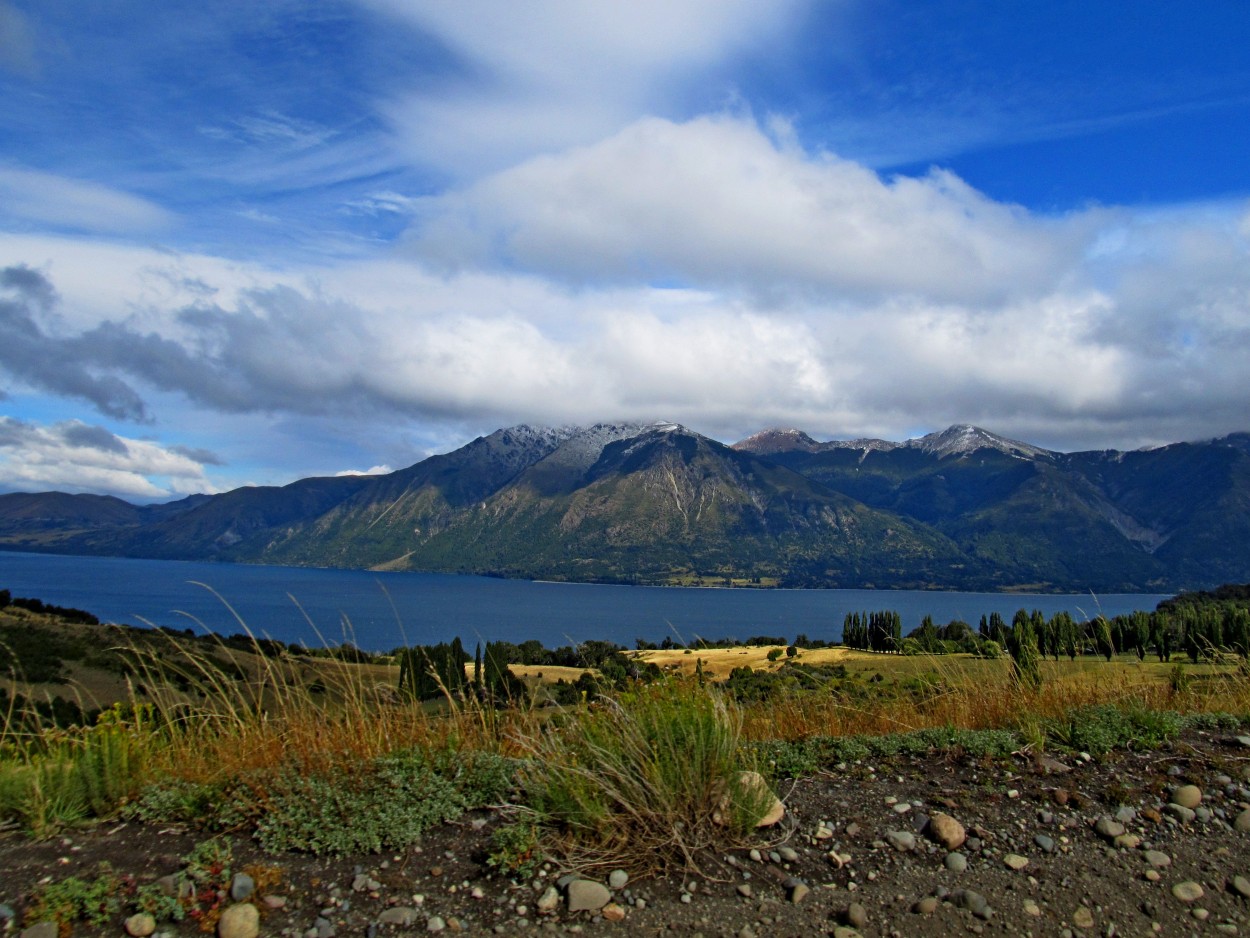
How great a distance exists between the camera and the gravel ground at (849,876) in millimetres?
4738

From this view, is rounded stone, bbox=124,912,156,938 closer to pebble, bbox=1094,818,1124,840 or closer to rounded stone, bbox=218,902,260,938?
rounded stone, bbox=218,902,260,938

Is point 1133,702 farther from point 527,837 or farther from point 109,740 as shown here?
point 109,740

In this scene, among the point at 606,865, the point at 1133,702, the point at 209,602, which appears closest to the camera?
the point at 606,865

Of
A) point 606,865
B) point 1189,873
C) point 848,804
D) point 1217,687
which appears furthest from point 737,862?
point 1217,687

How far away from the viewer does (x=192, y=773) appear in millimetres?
6188

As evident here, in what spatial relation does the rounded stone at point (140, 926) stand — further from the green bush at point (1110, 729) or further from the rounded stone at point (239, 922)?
the green bush at point (1110, 729)

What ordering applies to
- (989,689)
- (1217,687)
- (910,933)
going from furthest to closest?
(1217,687), (989,689), (910,933)

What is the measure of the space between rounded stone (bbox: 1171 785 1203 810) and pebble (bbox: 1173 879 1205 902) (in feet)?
3.77

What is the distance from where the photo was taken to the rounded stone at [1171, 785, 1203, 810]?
241 inches

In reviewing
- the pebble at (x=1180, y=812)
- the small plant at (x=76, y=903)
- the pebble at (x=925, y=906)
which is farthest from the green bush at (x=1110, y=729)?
the small plant at (x=76, y=903)

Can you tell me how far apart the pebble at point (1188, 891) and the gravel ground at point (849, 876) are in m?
0.01

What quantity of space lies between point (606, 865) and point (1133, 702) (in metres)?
6.17

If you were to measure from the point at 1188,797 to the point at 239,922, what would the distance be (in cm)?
653

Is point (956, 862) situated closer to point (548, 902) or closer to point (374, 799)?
point (548, 902)
